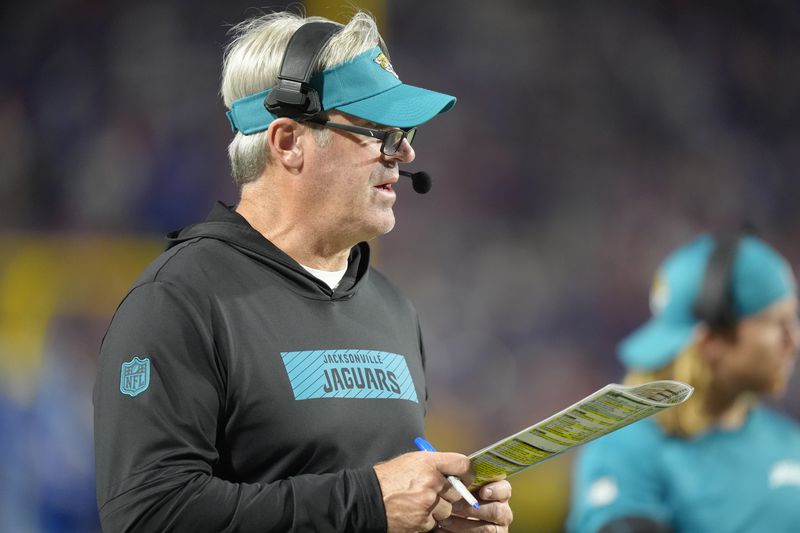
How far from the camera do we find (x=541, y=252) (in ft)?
14.8

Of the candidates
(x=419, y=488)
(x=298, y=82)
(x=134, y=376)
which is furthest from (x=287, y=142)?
(x=419, y=488)

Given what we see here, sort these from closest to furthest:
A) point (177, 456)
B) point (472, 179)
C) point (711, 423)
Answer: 1. point (177, 456)
2. point (711, 423)
3. point (472, 179)

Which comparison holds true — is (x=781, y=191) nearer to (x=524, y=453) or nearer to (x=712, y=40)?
(x=712, y=40)

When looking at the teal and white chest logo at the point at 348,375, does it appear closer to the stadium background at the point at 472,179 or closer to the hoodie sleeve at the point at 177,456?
the hoodie sleeve at the point at 177,456

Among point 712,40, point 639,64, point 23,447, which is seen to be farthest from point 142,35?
point 712,40

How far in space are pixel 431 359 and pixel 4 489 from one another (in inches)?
66.7

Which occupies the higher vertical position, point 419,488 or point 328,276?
point 328,276

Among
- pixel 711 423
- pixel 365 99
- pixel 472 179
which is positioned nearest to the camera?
pixel 365 99

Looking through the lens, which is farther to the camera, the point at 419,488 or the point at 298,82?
the point at 298,82

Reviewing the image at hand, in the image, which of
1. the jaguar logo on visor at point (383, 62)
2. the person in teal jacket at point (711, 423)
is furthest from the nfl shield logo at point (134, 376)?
the person in teal jacket at point (711, 423)

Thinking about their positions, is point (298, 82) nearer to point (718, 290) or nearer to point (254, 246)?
point (254, 246)

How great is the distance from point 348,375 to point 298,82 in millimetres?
408

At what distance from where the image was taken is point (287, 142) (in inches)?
58.3

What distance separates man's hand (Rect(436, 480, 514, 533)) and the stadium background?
8.96 ft
